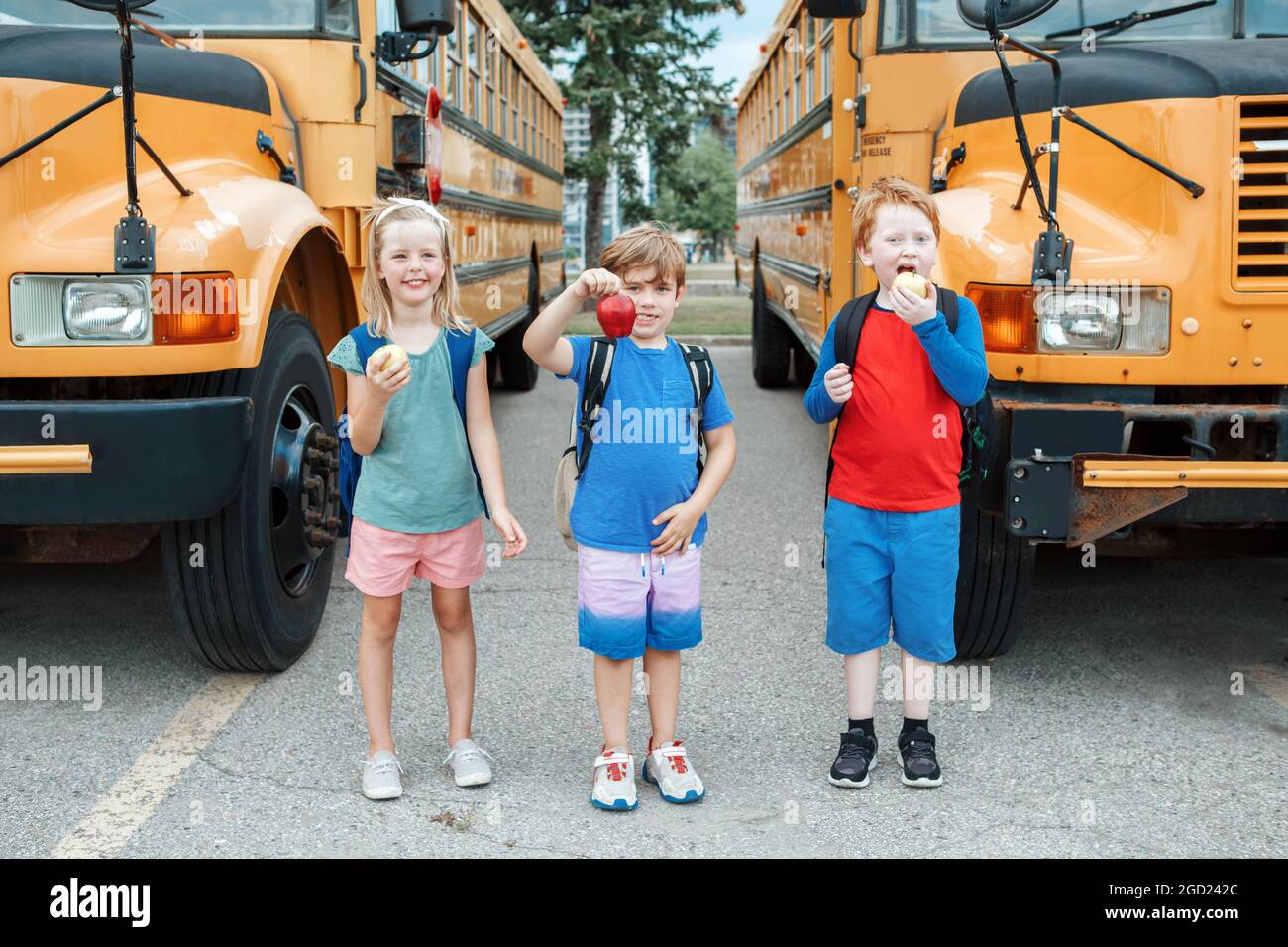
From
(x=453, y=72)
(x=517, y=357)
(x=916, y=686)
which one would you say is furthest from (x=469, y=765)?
(x=517, y=357)

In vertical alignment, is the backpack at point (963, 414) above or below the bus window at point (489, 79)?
below

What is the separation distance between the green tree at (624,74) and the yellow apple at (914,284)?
1732cm

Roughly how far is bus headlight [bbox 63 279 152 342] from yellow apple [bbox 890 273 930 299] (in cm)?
157

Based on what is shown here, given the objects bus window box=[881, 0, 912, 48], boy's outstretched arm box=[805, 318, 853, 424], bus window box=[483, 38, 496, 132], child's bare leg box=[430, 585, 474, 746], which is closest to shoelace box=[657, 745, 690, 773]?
child's bare leg box=[430, 585, 474, 746]

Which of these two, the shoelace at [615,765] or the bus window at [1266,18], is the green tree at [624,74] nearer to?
the bus window at [1266,18]

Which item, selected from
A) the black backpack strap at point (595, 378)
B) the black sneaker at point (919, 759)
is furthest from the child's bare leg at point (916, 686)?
the black backpack strap at point (595, 378)

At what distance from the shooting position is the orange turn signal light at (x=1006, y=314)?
323cm

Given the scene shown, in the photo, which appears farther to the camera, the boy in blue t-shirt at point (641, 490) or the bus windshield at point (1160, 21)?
the bus windshield at point (1160, 21)

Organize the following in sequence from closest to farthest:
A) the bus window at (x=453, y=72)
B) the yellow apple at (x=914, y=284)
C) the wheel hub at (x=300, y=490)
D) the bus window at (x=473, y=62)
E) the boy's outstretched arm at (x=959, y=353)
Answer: the yellow apple at (x=914, y=284), the boy's outstretched arm at (x=959, y=353), the wheel hub at (x=300, y=490), the bus window at (x=453, y=72), the bus window at (x=473, y=62)

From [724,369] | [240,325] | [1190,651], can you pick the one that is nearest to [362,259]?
[240,325]

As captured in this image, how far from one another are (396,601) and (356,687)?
751mm

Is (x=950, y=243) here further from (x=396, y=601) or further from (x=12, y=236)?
(x=12, y=236)

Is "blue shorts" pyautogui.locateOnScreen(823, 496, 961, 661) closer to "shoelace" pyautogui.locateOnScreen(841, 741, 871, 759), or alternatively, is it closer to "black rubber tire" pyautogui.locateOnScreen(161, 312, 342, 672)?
"shoelace" pyautogui.locateOnScreen(841, 741, 871, 759)

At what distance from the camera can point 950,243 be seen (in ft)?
11.1
